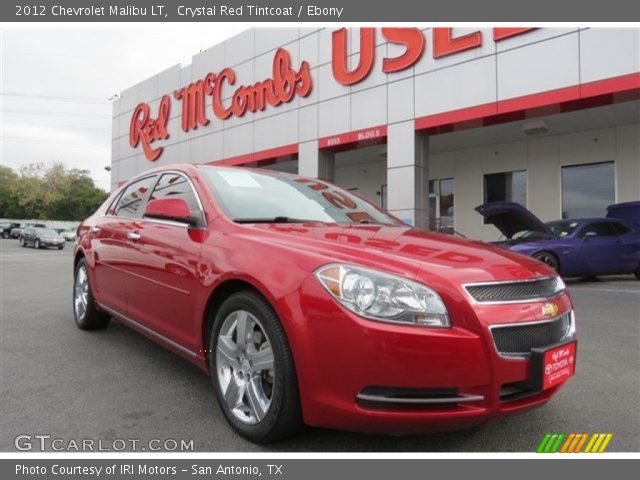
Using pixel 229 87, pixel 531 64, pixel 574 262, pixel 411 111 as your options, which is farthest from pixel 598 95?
pixel 229 87

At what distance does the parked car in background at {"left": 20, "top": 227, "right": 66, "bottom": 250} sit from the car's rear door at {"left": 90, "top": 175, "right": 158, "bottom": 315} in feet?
95.3

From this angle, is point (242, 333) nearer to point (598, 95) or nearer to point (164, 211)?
point (164, 211)

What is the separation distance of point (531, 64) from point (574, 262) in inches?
182

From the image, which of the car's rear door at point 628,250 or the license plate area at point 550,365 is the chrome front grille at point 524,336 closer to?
the license plate area at point 550,365

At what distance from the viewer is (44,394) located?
314 cm

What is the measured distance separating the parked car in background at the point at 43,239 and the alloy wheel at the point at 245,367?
103 ft

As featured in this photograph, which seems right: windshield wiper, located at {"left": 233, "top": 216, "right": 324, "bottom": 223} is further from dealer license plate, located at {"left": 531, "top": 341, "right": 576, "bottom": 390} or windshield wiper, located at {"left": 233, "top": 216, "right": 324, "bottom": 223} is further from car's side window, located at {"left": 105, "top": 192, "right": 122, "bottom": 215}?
car's side window, located at {"left": 105, "top": 192, "right": 122, "bottom": 215}

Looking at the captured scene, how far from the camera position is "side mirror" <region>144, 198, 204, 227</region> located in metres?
2.90

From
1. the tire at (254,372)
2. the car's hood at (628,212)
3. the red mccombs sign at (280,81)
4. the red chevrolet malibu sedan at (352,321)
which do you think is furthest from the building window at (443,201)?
the tire at (254,372)

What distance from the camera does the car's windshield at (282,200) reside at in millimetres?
3035

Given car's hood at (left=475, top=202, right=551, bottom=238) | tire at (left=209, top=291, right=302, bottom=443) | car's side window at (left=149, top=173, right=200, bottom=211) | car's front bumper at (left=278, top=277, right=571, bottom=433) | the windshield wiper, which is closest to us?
car's front bumper at (left=278, top=277, right=571, bottom=433)

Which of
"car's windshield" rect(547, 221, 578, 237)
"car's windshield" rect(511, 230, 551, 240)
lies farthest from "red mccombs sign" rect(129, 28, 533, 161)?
"car's windshield" rect(511, 230, 551, 240)

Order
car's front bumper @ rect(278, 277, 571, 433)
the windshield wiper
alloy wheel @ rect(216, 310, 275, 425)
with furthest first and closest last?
1. the windshield wiper
2. alloy wheel @ rect(216, 310, 275, 425)
3. car's front bumper @ rect(278, 277, 571, 433)

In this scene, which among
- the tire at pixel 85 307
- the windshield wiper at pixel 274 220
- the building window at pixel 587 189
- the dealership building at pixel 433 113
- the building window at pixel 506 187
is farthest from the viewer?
the building window at pixel 506 187
